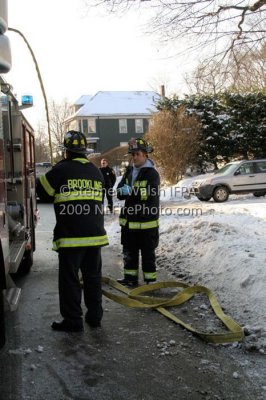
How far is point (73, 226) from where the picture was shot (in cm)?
469

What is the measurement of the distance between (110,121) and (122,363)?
5422 centimetres

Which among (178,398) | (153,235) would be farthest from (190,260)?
(178,398)

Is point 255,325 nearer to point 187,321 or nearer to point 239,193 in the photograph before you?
point 187,321

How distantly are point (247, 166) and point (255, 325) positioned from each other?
1459cm

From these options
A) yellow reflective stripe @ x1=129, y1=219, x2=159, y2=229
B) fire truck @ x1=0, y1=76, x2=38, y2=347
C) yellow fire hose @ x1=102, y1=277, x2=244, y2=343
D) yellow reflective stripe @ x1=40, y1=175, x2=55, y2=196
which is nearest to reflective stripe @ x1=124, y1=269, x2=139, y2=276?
yellow fire hose @ x1=102, y1=277, x2=244, y2=343

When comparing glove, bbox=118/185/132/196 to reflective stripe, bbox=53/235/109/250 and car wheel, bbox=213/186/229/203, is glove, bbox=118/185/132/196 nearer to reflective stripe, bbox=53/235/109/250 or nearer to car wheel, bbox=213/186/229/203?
reflective stripe, bbox=53/235/109/250

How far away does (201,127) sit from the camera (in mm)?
25750

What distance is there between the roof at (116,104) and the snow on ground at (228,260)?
4747 cm

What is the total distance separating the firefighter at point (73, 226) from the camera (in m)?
4.67

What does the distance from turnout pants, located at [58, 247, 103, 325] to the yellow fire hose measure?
0.77 m

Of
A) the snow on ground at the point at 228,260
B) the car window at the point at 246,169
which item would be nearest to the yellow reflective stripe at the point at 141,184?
the snow on ground at the point at 228,260

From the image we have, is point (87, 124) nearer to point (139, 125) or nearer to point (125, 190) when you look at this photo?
point (139, 125)

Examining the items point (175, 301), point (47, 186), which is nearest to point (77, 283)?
point (47, 186)

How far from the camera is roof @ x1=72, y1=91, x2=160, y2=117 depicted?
57.1 meters
